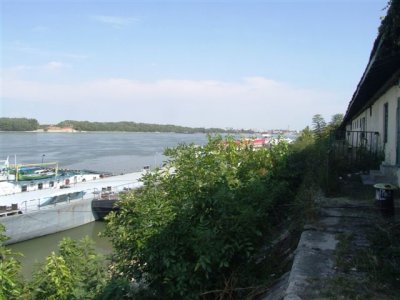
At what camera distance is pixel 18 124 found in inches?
5679

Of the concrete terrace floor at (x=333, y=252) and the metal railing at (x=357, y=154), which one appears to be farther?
the metal railing at (x=357, y=154)

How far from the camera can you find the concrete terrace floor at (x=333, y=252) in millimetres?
3375

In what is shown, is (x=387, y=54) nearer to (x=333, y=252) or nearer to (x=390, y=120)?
(x=333, y=252)

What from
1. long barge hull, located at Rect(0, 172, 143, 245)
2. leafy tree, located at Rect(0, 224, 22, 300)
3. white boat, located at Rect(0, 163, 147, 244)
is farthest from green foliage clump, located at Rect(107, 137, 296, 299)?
white boat, located at Rect(0, 163, 147, 244)

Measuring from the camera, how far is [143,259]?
17.1 ft

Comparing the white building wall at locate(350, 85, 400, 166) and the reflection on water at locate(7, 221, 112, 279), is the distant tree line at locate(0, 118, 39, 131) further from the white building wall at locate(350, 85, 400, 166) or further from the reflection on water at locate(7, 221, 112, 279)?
the white building wall at locate(350, 85, 400, 166)

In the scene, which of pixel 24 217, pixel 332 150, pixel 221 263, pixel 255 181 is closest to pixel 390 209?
pixel 255 181

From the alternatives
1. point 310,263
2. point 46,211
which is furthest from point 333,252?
point 46,211

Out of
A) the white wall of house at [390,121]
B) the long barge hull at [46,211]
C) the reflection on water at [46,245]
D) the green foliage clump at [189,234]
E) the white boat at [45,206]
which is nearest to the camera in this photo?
the green foliage clump at [189,234]

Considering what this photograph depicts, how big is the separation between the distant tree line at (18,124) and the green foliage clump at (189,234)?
486 feet

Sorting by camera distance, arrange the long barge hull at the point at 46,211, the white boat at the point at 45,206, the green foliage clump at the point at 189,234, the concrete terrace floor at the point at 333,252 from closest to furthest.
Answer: the concrete terrace floor at the point at 333,252, the green foliage clump at the point at 189,234, the long barge hull at the point at 46,211, the white boat at the point at 45,206

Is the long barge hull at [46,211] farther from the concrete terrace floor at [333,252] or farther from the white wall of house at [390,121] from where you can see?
the concrete terrace floor at [333,252]

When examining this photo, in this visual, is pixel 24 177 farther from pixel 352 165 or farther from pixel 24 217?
pixel 352 165

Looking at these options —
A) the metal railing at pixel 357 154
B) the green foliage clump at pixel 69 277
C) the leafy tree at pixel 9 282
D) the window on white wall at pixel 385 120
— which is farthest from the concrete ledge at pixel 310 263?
the window on white wall at pixel 385 120
